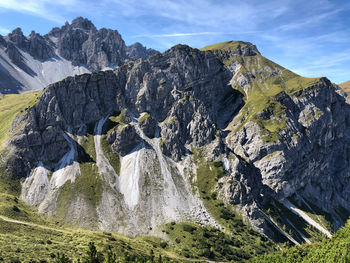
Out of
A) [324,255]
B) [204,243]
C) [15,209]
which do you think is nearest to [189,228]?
[204,243]

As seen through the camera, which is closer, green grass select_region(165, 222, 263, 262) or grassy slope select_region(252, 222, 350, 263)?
grassy slope select_region(252, 222, 350, 263)

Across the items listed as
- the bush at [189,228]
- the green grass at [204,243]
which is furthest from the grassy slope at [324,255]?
the bush at [189,228]

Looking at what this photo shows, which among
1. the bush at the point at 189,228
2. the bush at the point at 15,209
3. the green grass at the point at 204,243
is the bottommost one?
the green grass at the point at 204,243

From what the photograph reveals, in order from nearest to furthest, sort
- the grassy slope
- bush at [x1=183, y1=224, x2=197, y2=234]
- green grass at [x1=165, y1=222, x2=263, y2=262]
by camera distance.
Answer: the grassy slope, green grass at [x1=165, y1=222, x2=263, y2=262], bush at [x1=183, y1=224, x2=197, y2=234]

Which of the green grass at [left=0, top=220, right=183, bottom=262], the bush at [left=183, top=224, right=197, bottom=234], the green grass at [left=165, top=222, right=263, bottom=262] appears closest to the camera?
the green grass at [left=0, top=220, right=183, bottom=262]

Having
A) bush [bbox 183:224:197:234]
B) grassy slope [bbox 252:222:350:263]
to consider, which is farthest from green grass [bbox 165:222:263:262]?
grassy slope [bbox 252:222:350:263]

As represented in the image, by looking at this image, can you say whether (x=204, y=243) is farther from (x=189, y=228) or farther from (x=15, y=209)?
(x=15, y=209)

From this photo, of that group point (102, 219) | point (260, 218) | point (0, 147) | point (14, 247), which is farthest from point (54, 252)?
point (260, 218)

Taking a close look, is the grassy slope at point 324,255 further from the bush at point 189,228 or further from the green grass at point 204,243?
the bush at point 189,228

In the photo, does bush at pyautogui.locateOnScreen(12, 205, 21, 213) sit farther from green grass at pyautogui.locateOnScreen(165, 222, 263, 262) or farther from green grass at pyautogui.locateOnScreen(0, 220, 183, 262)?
green grass at pyautogui.locateOnScreen(165, 222, 263, 262)

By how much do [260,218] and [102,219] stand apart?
4172 inches

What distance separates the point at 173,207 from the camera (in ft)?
614

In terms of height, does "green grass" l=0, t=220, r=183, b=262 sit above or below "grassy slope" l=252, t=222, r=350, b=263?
above

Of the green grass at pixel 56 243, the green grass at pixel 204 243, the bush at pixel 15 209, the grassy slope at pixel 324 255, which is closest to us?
the green grass at pixel 56 243
